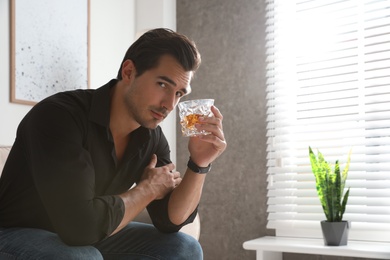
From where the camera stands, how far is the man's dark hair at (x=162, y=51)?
69.9 inches

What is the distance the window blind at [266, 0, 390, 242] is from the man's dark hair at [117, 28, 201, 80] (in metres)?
1.59

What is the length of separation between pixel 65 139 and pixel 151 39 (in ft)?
1.76

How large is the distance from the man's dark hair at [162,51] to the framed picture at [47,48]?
1128 mm

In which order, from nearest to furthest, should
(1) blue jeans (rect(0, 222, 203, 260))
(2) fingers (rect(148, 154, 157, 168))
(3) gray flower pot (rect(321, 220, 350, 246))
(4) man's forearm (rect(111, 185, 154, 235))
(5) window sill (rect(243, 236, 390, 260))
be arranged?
(1) blue jeans (rect(0, 222, 203, 260))
(4) man's forearm (rect(111, 185, 154, 235))
(2) fingers (rect(148, 154, 157, 168))
(5) window sill (rect(243, 236, 390, 260))
(3) gray flower pot (rect(321, 220, 350, 246))

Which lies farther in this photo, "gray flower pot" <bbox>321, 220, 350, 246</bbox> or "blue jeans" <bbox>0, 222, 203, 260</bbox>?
"gray flower pot" <bbox>321, 220, 350, 246</bbox>

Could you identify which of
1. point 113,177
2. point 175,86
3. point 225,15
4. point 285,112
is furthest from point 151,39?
point 225,15

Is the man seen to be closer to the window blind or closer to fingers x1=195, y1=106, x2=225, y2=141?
fingers x1=195, y1=106, x2=225, y2=141

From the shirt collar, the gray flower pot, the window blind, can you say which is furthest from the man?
the window blind

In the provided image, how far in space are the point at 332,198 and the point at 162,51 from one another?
1.53m

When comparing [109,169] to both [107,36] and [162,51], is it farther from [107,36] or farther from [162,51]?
[107,36]

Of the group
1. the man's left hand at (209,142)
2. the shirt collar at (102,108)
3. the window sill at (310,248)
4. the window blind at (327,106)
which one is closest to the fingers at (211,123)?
the man's left hand at (209,142)

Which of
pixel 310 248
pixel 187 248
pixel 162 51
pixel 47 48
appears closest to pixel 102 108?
pixel 162 51

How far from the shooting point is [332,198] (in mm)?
2816

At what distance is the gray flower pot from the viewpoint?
9.09 feet
